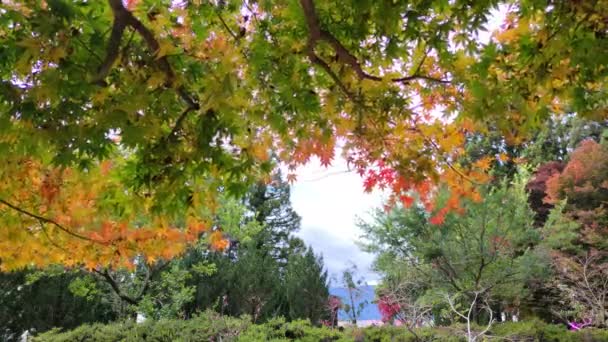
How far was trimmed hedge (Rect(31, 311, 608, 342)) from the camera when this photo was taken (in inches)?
252

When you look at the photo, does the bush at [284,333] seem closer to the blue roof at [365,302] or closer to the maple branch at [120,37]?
the blue roof at [365,302]

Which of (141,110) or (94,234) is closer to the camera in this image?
(141,110)

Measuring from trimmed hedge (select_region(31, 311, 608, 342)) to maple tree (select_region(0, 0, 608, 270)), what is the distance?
142 inches

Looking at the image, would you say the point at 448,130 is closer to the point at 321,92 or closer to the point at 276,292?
the point at 321,92

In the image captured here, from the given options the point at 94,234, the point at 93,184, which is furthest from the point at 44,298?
the point at 93,184

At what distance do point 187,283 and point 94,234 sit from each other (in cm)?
791

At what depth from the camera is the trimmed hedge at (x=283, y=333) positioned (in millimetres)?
6402

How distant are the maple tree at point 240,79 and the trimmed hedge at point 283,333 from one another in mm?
3615

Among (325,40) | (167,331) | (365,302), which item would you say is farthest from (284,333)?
(325,40)

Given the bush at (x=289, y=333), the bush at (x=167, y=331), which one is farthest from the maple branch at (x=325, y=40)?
the bush at (x=167, y=331)

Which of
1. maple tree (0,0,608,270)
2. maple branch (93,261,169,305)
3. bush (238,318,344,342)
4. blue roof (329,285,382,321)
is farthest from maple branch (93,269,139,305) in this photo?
maple tree (0,0,608,270)

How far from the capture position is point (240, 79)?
8.80 ft

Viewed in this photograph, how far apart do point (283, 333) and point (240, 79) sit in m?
5.13

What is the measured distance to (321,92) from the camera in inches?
124
